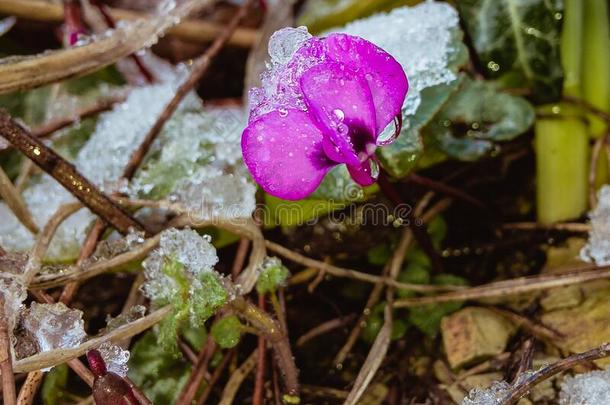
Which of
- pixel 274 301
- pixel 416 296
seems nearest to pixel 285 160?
pixel 274 301

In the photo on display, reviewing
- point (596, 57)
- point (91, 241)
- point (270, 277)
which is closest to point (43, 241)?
point (91, 241)

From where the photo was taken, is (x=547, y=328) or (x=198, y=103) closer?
(x=547, y=328)

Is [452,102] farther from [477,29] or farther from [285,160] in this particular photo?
[285,160]

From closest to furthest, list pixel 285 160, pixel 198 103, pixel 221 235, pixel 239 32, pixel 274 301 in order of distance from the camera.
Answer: pixel 285 160, pixel 274 301, pixel 221 235, pixel 198 103, pixel 239 32

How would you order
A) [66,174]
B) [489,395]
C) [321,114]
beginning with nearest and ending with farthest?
[321,114] < [489,395] < [66,174]

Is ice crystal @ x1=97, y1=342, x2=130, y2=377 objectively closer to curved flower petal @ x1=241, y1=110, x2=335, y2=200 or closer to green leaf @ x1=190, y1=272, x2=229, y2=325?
green leaf @ x1=190, y1=272, x2=229, y2=325

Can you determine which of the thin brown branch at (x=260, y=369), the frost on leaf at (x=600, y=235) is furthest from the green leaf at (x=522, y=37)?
the thin brown branch at (x=260, y=369)

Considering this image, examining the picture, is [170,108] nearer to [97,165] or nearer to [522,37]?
[97,165]

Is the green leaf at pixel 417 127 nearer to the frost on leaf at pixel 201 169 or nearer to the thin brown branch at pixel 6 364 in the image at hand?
the frost on leaf at pixel 201 169
